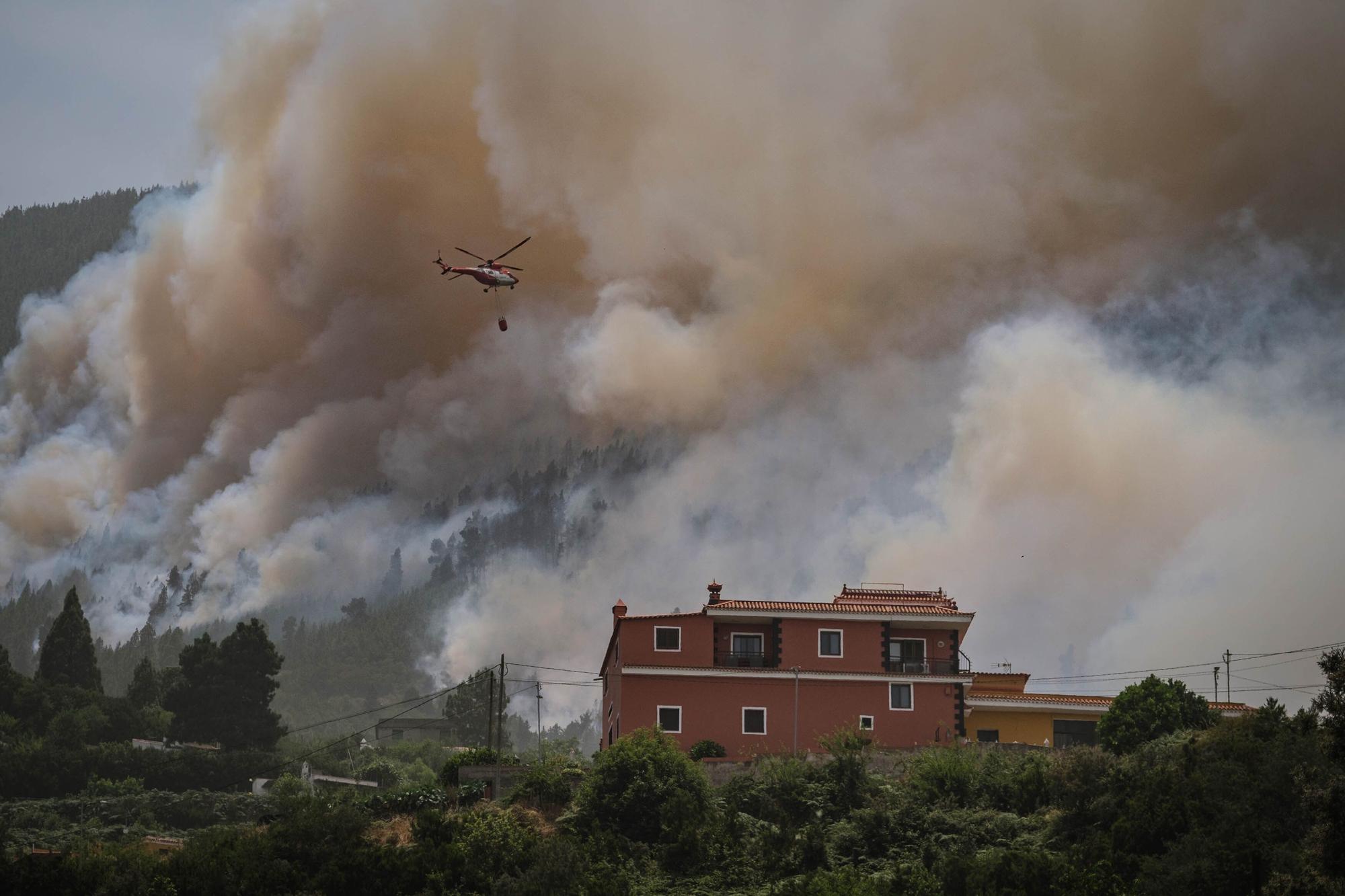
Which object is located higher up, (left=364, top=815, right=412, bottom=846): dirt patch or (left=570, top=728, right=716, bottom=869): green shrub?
(left=570, top=728, right=716, bottom=869): green shrub

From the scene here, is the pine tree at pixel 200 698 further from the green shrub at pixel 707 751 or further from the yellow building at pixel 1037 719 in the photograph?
the yellow building at pixel 1037 719

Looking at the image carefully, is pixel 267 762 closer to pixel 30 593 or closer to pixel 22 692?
pixel 22 692

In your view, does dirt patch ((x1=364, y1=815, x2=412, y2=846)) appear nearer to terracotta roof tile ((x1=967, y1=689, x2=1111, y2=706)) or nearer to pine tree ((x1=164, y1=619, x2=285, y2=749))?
terracotta roof tile ((x1=967, y1=689, x2=1111, y2=706))

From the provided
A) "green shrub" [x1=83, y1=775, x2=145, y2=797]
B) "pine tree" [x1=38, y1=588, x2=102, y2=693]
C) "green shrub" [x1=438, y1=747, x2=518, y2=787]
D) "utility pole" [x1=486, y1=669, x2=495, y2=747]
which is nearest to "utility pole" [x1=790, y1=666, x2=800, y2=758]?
"green shrub" [x1=438, y1=747, x2=518, y2=787]

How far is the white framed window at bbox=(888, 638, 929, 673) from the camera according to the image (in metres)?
70.9

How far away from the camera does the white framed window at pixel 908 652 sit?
7094 centimetres

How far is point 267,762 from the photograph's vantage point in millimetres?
101750

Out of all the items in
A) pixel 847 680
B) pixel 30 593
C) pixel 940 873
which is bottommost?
pixel 940 873

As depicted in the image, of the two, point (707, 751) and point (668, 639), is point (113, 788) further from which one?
point (707, 751)

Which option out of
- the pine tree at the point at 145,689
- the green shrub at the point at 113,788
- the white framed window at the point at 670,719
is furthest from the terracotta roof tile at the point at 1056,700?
the pine tree at the point at 145,689

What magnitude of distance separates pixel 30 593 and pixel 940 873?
6970 inches

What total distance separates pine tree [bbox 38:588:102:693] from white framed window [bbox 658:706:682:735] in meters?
64.6

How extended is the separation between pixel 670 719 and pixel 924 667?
12.8 meters

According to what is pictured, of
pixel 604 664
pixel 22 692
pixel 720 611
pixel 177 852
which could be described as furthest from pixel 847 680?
pixel 22 692
